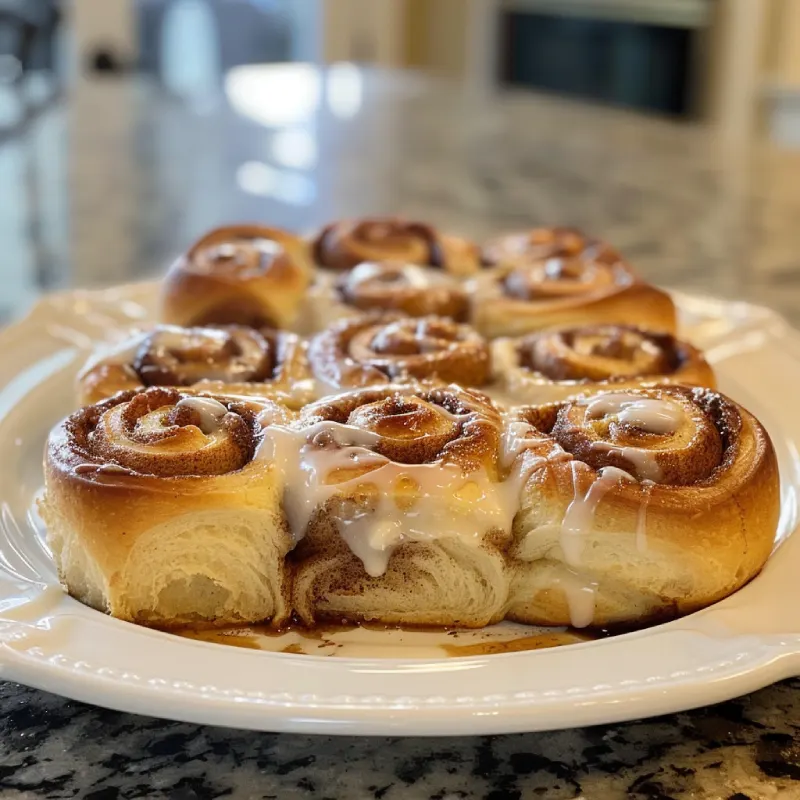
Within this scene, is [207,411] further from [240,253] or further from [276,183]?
[276,183]

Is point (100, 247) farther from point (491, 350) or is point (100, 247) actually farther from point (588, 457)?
point (588, 457)

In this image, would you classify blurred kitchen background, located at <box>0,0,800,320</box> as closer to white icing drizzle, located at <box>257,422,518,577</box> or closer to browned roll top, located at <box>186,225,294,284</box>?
browned roll top, located at <box>186,225,294,284</box>

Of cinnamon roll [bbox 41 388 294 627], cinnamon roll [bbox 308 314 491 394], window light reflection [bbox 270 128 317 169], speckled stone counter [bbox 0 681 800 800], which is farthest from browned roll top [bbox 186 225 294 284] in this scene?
window light reflection [bbox 270 128 317 169]

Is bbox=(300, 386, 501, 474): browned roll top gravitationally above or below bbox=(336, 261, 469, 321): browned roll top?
above

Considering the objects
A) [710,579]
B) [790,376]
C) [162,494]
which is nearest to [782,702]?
[710,579]

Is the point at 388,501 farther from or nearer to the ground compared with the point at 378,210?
farther from the ground

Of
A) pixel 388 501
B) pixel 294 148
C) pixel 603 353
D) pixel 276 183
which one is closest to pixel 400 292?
pixel 603 353

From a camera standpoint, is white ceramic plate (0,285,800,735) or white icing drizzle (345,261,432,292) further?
white icing drizzle (345,261,432,292)

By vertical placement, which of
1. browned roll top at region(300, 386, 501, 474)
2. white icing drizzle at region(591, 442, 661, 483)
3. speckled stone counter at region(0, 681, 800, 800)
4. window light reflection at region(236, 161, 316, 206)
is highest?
browned roll top at region(300, 386, 501, 474)
